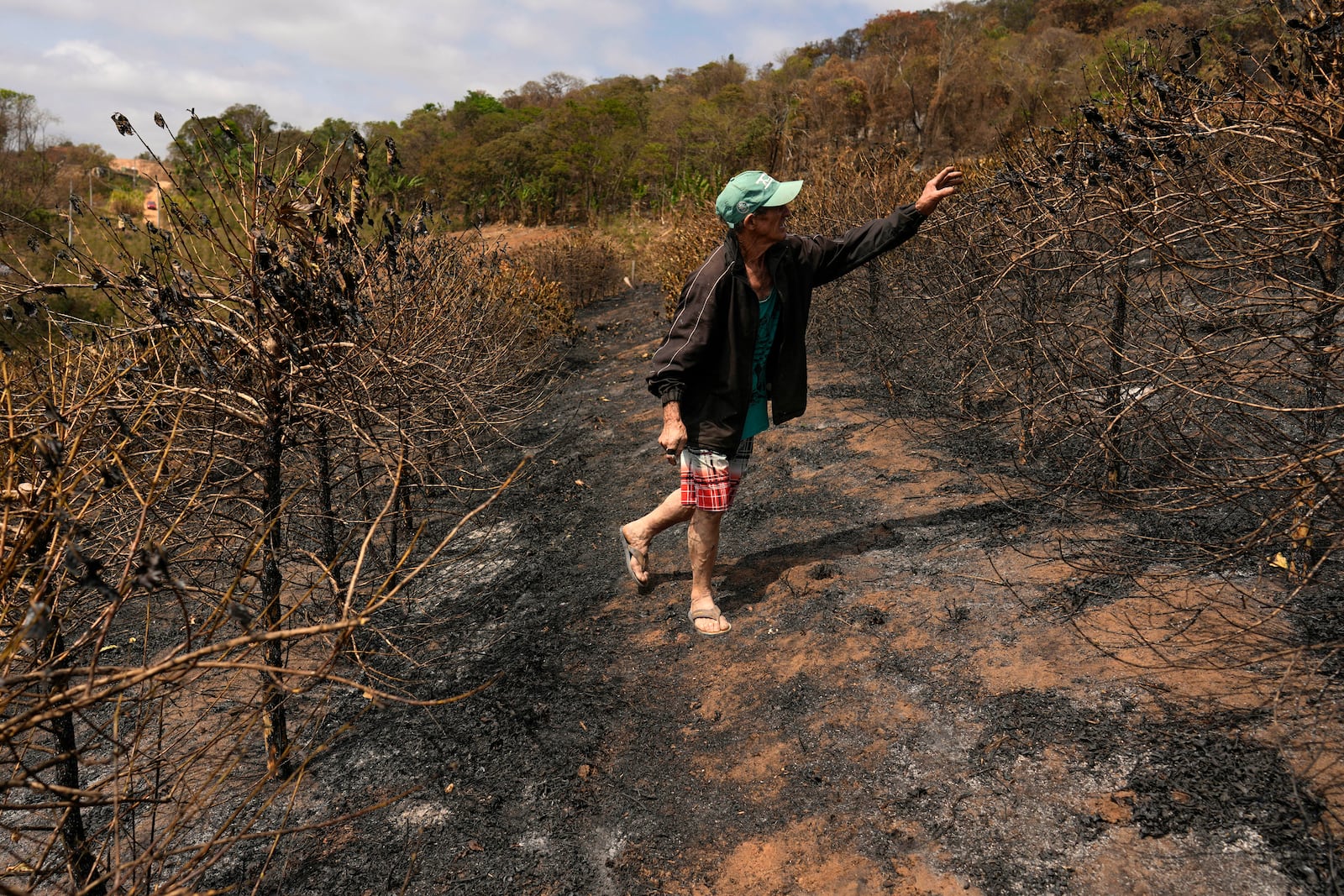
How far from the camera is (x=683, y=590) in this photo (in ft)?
14.8

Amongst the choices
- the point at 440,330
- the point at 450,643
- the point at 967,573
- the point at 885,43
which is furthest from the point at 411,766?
the point at 885,43

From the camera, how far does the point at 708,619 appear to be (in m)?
3.98

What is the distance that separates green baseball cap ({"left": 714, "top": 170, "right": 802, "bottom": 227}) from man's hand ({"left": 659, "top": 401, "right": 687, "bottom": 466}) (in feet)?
2.59

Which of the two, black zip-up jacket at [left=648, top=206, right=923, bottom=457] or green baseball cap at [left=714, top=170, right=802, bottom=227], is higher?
green baseball cap at [left=714, top=170, right=802, bottom=227]

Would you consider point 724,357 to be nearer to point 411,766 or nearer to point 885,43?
point 411,766

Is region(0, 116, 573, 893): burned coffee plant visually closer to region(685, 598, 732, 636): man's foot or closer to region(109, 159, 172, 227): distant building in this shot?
region(109, 159, 172, 227): distant building

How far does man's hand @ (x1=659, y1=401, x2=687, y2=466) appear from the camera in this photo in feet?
11.5

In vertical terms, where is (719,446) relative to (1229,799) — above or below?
above

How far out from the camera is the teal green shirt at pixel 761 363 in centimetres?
367

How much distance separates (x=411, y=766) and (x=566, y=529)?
275 cm

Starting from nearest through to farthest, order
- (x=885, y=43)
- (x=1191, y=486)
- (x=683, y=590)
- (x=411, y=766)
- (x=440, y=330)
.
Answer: (x=1191, y=486) < (x=411, y=766) < (x=683, y=590) < (x=440, y=330) < (x=885, y=43)

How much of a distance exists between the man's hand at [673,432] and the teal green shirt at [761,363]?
0.32m

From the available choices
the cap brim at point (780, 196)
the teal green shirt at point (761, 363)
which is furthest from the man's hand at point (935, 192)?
the teal green shirt at point (761, 363)

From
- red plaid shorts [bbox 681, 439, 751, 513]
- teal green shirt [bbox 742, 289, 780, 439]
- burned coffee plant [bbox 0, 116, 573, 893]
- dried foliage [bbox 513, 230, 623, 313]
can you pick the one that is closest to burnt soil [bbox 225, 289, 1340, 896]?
burned coffee plant [bbox 0, 116, 573, 893]
